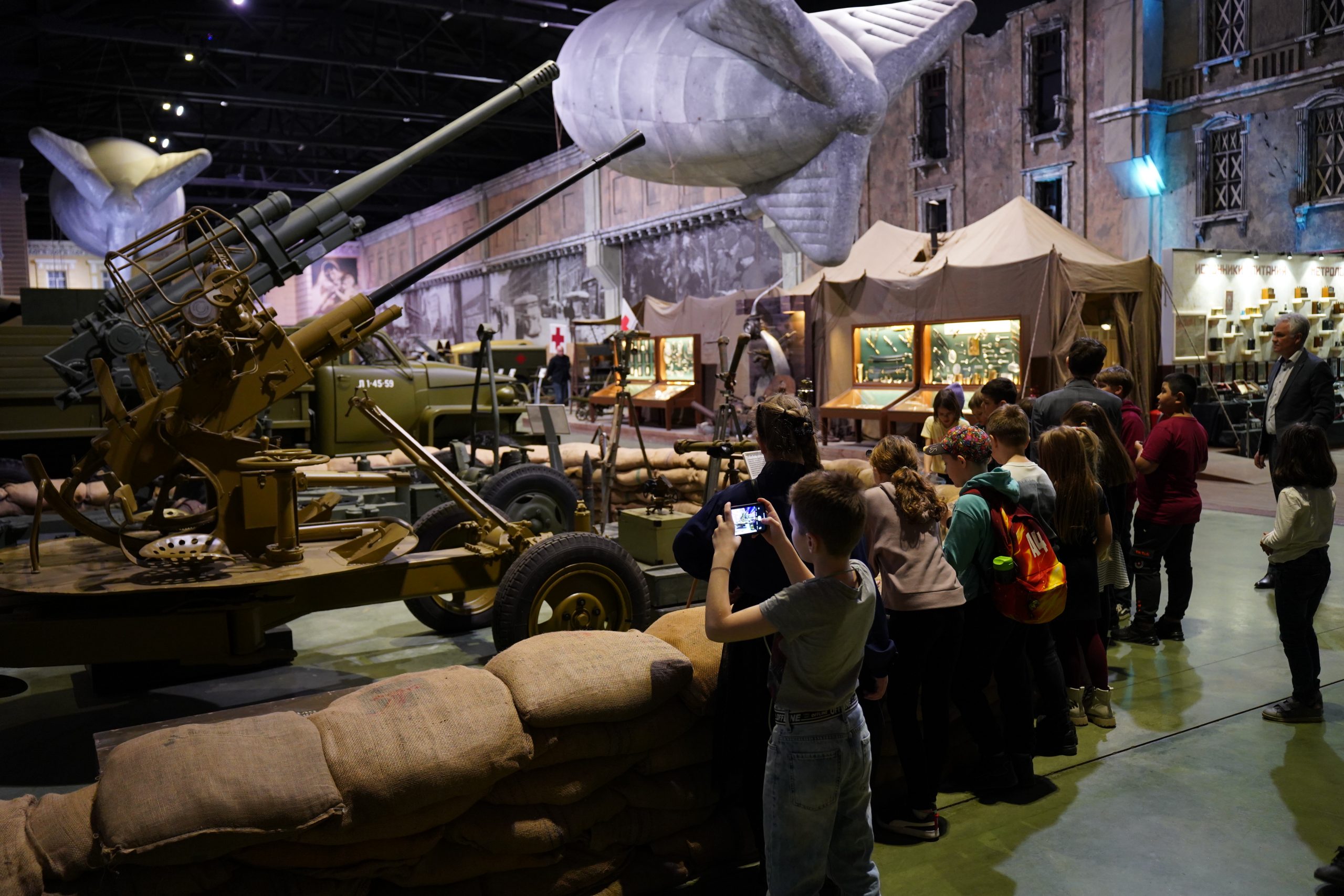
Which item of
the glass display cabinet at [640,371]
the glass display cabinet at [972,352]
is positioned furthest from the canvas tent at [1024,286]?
the glass display cabinet at [640,371]

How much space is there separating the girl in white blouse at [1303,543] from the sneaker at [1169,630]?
49.5 inches

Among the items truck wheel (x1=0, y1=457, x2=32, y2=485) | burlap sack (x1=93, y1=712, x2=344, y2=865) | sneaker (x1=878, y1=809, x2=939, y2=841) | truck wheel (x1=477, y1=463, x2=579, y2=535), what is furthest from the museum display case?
burlap sack (x1=93, y1=712, x2=344, y2=865)

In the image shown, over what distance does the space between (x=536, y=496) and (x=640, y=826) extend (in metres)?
3.65

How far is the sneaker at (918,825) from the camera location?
3037 millimetres

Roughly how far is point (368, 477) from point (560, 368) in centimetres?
1807

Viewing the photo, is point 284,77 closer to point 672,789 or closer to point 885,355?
point 885,355

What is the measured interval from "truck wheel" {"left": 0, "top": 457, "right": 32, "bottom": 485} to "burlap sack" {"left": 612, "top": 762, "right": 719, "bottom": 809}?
24.5 feet

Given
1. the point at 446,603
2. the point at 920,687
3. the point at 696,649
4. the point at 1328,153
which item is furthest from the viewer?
the point at 1328,153

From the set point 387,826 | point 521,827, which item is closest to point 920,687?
point 521,827

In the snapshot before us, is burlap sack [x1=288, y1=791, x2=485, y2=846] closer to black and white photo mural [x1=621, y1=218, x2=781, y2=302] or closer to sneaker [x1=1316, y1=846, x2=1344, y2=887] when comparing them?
sneaker [x1=1316, y1=846, x2=1344, y2=887]

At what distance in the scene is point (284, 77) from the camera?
88.4ft

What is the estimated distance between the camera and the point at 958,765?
3.57 meters

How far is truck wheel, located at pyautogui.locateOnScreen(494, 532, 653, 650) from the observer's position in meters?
4.22

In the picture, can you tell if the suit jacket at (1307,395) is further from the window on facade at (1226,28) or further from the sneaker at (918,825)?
the window on facade at (1226,28)
